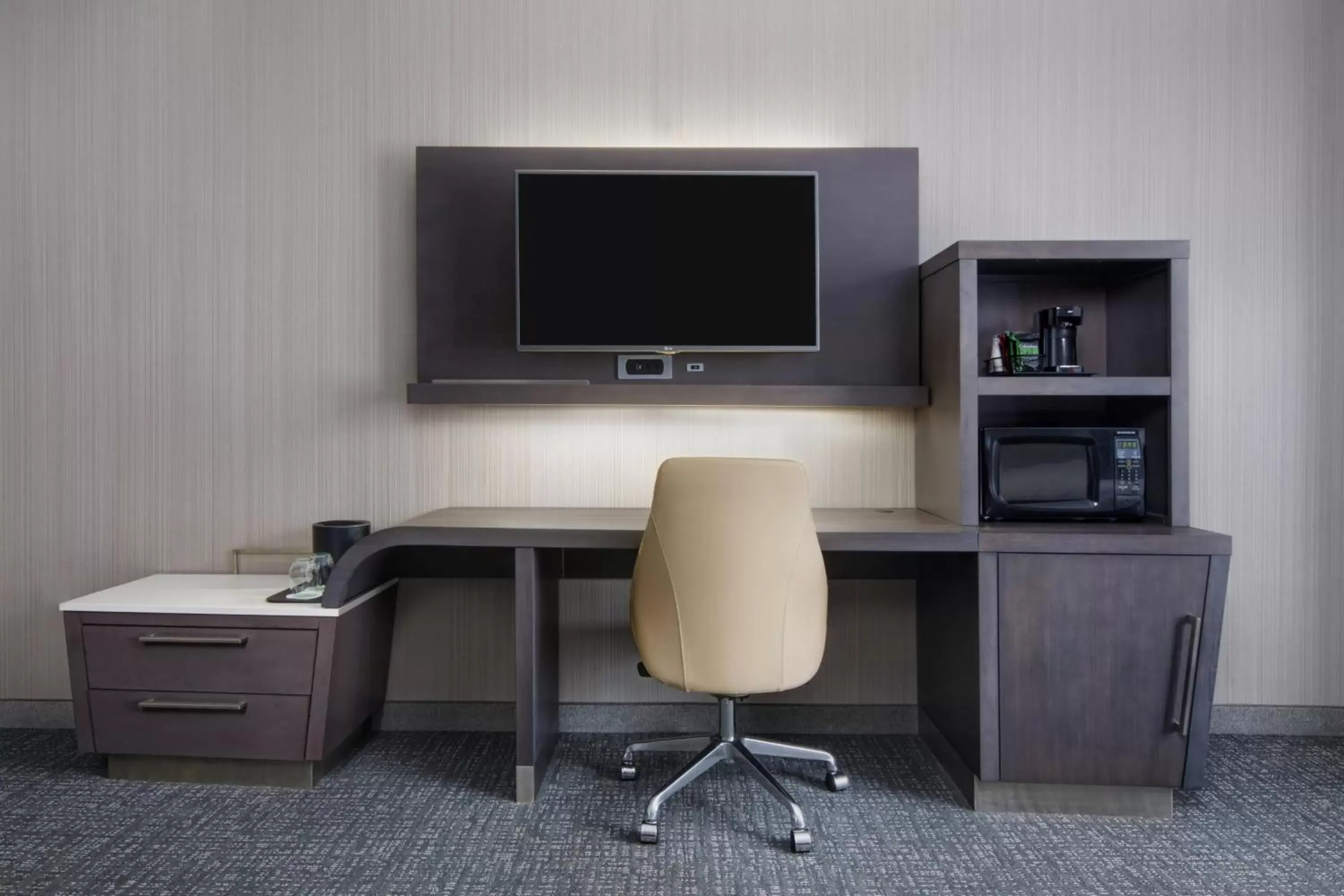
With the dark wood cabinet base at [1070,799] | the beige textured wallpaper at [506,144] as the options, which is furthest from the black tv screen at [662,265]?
the dark wood cabinet base at [1070,799]

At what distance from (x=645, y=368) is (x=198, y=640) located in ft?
5.36

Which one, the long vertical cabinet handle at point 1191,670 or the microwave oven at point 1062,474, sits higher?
the microwave oven at point 1062,474

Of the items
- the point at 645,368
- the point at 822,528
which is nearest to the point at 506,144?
Result: the point at 645,368

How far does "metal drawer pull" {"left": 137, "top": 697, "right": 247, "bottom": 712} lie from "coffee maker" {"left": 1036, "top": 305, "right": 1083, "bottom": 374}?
107 inches

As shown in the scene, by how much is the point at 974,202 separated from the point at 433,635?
2542 millimetres

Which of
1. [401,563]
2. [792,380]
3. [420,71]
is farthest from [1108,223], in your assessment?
[401,563]

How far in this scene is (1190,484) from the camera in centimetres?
285

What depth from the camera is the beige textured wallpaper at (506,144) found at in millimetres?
2842

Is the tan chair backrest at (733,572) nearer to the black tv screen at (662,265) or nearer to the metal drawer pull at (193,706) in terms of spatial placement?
the black tv screen at (662,265)

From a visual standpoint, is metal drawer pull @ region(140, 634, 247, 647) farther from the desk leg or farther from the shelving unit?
the shelving unit

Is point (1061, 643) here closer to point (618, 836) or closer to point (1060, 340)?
point (1060, 340)

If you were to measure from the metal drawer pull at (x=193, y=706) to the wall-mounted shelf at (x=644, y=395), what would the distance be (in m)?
1.07

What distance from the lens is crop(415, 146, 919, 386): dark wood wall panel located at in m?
2.80

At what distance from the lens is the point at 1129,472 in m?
2.45
